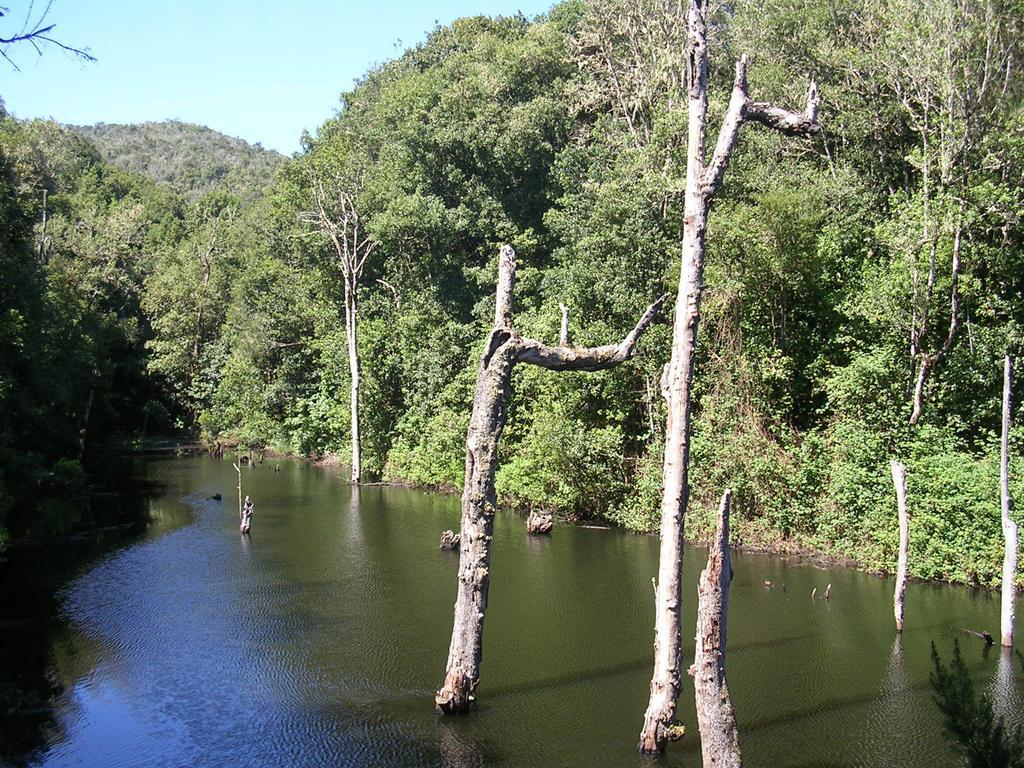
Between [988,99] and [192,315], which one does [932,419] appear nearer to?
[988,99]

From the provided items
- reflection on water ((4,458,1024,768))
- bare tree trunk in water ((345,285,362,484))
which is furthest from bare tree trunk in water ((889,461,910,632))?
bare tree trunk in water ((345,285,362,484))

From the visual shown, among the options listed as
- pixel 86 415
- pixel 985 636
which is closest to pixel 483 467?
pixel 985 636

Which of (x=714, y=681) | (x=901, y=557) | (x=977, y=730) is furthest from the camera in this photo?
(x=901, y=557)

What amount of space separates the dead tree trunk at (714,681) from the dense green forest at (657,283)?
34.4 feet

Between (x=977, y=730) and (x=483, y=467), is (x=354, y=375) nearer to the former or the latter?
(x=483, y=467)

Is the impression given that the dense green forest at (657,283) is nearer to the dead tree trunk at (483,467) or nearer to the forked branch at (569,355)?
the forked branch at (569,355)

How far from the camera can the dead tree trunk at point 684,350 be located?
9.57m

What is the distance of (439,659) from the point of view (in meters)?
13.3

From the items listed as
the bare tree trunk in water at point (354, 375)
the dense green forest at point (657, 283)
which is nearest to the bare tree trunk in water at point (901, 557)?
the dense green forest at point (657, 283)

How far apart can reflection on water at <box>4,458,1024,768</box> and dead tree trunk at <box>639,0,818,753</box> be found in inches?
34.6

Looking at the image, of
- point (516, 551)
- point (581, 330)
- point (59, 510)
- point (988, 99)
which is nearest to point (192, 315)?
point (59, 510)

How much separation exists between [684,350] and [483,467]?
2.92 meters

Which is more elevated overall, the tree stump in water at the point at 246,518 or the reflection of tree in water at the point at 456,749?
the tree stump in water at the point at 246,518

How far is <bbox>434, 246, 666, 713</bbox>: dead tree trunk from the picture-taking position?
10844 millimetres
